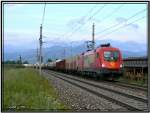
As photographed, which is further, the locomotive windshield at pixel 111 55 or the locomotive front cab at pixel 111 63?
the locomotive windshield at pixel 111 55

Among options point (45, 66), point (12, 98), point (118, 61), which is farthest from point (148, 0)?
point (45, 66)

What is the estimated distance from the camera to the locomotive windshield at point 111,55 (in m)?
26.3

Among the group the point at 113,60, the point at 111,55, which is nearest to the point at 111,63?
the point at 113,60

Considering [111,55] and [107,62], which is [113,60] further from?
[111,55]

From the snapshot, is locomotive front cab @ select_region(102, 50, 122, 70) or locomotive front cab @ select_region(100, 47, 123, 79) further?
locomotive front cab @ select_region(102, 50, 122, 70)

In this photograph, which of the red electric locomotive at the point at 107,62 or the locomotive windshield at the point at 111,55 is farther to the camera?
the locomotive windshield at the point at 111,55

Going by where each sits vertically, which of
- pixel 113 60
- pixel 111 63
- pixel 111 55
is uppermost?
pixel 111 55

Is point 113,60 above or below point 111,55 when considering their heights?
below

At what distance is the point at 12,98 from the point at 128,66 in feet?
86.3

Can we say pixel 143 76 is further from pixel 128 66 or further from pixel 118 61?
pixel 128 66

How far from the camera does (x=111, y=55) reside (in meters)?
26.8

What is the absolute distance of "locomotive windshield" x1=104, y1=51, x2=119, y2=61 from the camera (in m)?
26.3

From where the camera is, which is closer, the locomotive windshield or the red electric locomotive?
the red electric locomotive

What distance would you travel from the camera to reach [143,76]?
27.6 metres
